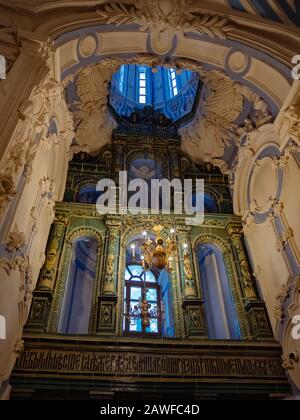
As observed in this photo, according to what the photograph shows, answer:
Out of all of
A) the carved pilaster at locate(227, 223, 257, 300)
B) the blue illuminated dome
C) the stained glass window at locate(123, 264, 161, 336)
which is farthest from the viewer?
the blue illuminated dome

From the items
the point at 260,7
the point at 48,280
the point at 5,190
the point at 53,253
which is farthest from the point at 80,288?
the point at 260,7

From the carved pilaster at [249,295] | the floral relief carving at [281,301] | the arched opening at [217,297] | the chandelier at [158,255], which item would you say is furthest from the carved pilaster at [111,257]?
the floral relief carving at [281,301]

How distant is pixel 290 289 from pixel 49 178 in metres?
6.30

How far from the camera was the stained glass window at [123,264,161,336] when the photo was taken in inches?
332

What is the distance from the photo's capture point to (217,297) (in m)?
9.73

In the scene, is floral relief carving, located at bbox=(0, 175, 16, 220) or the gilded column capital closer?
floral relief carving, located at bbox=(0, 175, 16, 220)

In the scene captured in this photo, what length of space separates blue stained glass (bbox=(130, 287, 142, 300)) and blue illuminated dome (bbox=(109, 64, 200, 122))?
6.86 meters

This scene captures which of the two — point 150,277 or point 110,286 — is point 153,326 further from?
point 150,277

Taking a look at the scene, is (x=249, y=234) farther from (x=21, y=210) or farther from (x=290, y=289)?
(x=21, y=210)

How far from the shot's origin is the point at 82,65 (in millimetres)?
8430

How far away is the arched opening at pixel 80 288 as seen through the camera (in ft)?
32.1

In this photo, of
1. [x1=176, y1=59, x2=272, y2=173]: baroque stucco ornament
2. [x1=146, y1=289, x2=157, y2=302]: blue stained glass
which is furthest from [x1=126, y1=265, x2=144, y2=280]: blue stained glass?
[x1=176, y1=59, x2=272, y2=173]: baroque stucco ornament

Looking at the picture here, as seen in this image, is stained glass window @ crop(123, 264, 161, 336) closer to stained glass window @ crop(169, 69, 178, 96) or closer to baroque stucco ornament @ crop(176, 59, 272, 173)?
baroque stucco ornament @ crop(176, 59, 272, 173)
